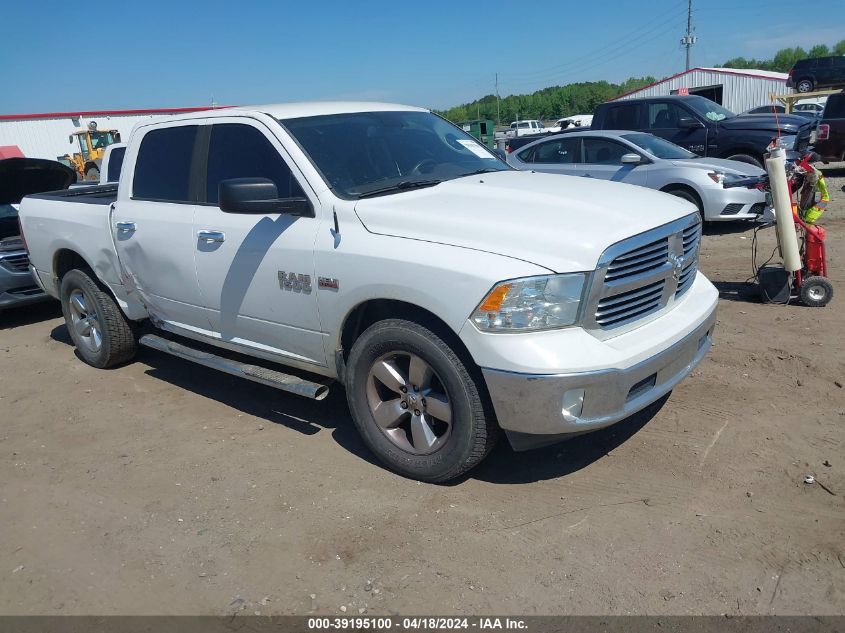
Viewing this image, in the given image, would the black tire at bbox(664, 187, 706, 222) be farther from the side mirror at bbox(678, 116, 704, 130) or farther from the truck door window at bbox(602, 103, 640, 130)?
the truck door window at bbox(602, 103, 640, 130)

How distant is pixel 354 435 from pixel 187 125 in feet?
8.03

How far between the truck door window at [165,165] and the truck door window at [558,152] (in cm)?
719

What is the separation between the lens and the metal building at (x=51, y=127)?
36675 millimetres

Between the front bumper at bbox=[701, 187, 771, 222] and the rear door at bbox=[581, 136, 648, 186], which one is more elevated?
the rear door at bbox=[581, 136, 648, 186]

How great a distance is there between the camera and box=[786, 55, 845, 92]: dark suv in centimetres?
3022

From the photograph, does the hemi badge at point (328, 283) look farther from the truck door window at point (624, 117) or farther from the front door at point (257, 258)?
the truck door window at point (624, 117)

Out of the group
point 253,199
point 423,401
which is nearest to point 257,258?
point 253,199

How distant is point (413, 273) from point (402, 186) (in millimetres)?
888

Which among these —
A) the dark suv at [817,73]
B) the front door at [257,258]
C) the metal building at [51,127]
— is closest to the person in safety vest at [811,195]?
the front door at [257,258]

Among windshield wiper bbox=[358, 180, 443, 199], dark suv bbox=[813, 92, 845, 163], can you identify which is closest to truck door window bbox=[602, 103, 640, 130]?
dark suv bbox=[813, 92, 845, 163]

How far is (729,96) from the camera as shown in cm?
4869

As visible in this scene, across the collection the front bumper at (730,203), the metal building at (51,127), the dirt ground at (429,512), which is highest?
the metal building at (51,127)

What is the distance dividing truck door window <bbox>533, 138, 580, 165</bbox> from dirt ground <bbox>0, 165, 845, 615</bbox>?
6.24m

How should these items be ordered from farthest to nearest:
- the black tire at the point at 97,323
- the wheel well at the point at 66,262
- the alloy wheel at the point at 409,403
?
the wheel well at the point at 66,262 → the black tire at the point at 97,323 → the alloy wheel at the point at 409,403
